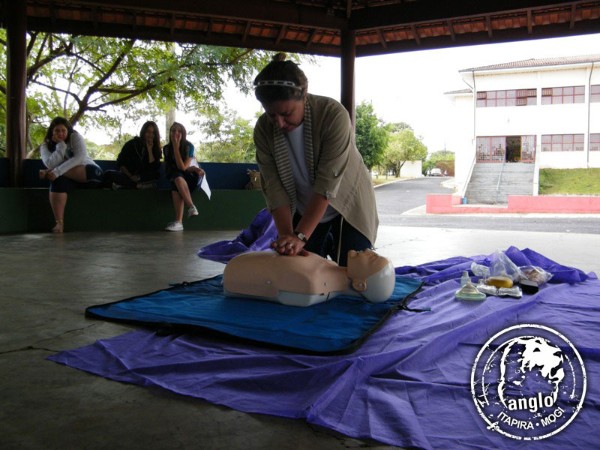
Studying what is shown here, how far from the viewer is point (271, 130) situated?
7.59 feet

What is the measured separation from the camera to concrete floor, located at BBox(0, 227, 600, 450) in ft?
3.54

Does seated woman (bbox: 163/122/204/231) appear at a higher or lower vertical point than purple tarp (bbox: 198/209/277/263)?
higher

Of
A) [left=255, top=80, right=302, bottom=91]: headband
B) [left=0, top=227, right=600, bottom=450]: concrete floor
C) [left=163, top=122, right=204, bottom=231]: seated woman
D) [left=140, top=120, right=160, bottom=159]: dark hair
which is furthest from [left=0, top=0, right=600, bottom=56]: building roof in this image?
[left=255, top=80, right=302, bottom=91]: headband

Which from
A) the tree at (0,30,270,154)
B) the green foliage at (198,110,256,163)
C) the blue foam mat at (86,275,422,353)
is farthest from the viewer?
the green foliage at (198,110,256,163)

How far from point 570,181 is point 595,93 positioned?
403 cm

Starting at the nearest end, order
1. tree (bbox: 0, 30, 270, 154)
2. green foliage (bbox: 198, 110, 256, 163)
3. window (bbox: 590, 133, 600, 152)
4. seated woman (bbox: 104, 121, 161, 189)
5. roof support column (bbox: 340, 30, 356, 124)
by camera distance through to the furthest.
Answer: seated woman (bbox: 104, 121, 161, 189) < roof support column (bbox: 340, 30, 356, 124) < tree (bbox: 0, 30, 270, 154) < green foliage (bbox: 198, 110, 256, 163) < window (bbox: 590, 133, 600, 152)

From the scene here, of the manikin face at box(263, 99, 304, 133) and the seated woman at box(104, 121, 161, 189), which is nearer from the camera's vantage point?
the manikin face at box(263, 99, 304, 133)

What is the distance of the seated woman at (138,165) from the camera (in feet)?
20.0

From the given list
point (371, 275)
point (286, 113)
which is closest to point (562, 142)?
point (371, 275)

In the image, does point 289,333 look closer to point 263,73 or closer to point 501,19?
point 263,73

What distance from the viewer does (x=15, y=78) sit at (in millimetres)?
5973

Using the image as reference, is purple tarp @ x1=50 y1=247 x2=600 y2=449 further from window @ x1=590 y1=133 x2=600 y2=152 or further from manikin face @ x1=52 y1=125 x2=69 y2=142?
window @ x1=590 y1=133 x2=600 y2=152

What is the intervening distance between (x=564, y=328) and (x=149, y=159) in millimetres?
5220

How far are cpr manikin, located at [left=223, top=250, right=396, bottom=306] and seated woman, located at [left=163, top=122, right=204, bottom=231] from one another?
389 centimetres
